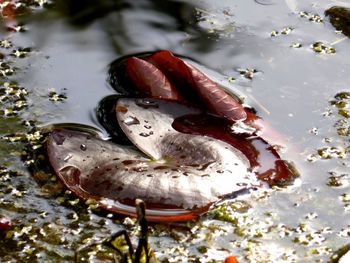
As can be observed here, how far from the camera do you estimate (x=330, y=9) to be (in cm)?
331

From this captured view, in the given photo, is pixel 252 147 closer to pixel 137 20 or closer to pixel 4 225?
pixel 4 225

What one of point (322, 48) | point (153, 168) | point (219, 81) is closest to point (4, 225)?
point (153, 168)

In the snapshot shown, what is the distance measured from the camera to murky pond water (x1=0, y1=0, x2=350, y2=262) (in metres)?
2.29

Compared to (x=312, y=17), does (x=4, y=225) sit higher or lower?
lower

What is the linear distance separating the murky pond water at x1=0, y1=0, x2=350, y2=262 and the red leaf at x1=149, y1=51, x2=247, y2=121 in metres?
0.13

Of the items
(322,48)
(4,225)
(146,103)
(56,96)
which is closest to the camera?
(4,225)

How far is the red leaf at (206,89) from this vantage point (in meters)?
2.71

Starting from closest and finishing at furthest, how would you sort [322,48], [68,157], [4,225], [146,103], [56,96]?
[4,225]
[68,157]
[146,103]
[56,96]
[322,48]

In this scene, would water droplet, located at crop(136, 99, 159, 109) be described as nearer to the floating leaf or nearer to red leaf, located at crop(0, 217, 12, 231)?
the floating leaf

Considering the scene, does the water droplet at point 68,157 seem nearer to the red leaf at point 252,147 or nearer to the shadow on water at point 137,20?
the red leaf at point 252,147

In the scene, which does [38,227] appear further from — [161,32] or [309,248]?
[161,32]

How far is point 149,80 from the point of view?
2789mm

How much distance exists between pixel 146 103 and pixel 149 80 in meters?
0.13

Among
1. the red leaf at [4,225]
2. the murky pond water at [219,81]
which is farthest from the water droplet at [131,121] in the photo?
the red leaf at [4,225]
